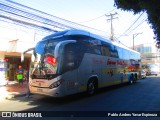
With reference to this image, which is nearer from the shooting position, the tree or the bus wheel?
the tree

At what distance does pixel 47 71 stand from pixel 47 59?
596 mm

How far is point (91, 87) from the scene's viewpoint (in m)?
12.7

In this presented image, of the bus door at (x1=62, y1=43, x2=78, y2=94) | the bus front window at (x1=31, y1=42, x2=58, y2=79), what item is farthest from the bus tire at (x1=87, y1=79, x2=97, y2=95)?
the bus front window at (x1=31, y1=42, x2=58, y2=79)

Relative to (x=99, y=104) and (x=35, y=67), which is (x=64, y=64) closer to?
(x=35, y=67)

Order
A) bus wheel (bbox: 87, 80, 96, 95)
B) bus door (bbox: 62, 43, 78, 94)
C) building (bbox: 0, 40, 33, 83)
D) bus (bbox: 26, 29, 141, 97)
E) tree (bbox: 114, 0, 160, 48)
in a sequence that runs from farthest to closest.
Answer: building (bbox: 0, 40, 33, 83)
bus wheel (bbox: 87, 80, 96, 95)
bus door (bbox: 62, 43, 78, 94)
bus (bbox: 26, 29, 141, 97)
tree (bbox: 114, 0, 160, 48)

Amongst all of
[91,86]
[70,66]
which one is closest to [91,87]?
[91,86]

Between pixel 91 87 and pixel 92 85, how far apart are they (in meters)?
0.19

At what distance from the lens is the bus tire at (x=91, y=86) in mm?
12449

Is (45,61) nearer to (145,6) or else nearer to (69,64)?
(69,64)

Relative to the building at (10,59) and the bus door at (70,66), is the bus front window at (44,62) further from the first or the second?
the building at (10,59)

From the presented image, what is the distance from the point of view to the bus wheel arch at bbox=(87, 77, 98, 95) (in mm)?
12469

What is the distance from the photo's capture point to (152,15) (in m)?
8.27

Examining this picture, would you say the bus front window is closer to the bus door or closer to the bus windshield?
the bus windshield

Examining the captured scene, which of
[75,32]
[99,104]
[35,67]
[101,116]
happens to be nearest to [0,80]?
[35,67]
